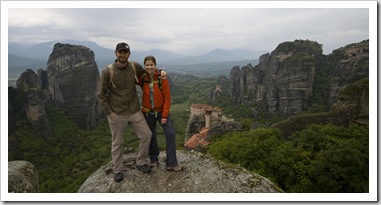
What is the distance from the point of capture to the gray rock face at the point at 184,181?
5.11m

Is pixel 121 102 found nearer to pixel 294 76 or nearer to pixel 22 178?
pixel 22 178

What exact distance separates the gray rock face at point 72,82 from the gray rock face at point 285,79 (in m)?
37.7

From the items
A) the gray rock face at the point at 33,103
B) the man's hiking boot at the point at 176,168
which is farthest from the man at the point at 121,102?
the gray rock face at the point at 33,103

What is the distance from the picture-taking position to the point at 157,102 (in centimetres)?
530

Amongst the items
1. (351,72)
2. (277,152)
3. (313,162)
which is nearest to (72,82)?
(277,152)

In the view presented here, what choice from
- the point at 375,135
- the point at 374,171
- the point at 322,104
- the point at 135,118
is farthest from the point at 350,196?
the point at 322,104

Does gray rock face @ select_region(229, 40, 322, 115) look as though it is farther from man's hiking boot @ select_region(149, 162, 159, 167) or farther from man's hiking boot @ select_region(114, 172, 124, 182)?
man's hiking boot @ select_region(114, 172, 124, 182)

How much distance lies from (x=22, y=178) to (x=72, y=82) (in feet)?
174

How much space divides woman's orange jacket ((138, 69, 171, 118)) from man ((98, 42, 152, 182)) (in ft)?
0.58

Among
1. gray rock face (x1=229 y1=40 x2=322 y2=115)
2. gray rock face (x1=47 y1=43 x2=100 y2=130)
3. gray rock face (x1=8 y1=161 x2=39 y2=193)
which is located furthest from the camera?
gray rock face (x1=47 y1=43 x2=100 y2=130)

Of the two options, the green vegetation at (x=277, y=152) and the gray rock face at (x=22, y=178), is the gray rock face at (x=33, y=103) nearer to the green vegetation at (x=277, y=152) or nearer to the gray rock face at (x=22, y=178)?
the green vegetation at (x=277, y=152)

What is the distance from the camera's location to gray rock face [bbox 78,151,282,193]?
16.8ft

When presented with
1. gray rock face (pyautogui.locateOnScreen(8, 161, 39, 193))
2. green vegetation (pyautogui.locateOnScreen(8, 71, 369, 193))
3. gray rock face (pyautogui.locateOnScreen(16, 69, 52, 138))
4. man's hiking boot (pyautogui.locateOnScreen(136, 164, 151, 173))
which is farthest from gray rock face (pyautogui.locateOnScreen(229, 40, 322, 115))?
A: gray rock face (pyautogui.locateOnScreen(8, 161, 39, 193))

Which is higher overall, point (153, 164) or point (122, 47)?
point (122, 47)
